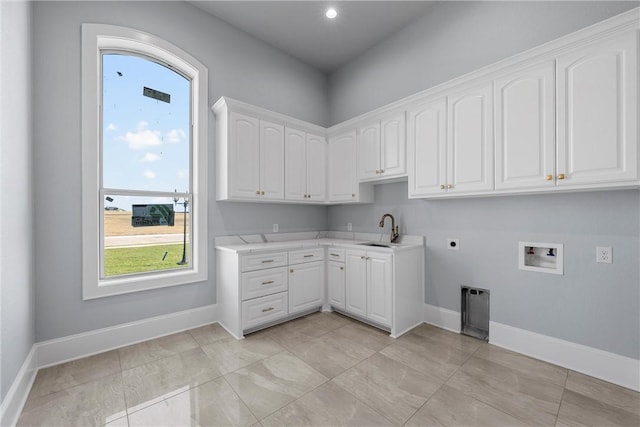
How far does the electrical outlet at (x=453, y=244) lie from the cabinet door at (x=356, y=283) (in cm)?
90

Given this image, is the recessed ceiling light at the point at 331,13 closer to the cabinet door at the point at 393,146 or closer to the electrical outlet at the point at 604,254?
the cabinet door at the point at 393,146

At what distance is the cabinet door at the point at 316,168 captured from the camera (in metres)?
3.56

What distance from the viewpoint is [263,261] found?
281 cm

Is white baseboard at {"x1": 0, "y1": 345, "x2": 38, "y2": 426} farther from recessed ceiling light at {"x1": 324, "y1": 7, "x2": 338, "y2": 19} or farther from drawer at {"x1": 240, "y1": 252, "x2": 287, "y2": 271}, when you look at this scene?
recessed ceiling light at {"x1": 324, "y1": 7, "x2": 338, "y2": 19}

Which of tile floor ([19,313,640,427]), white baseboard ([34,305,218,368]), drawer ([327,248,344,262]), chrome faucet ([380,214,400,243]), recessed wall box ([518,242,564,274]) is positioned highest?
chrome faucet ([380,214,400,243])

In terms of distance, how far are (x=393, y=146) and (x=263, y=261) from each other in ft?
6.35

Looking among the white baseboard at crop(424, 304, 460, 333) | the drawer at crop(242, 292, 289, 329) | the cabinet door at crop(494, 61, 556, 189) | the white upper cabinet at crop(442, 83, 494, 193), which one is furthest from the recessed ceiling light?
the white baseboard at crop(424, 304, 460, 333)

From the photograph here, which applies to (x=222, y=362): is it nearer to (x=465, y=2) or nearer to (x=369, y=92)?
(x=369, y=92)

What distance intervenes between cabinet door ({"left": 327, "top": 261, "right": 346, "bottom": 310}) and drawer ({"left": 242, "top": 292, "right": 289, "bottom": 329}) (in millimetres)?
616

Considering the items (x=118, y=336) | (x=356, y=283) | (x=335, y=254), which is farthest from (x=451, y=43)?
(x=118, y=336)

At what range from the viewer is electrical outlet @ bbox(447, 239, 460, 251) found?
279 centimetres

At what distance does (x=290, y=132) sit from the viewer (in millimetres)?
3355

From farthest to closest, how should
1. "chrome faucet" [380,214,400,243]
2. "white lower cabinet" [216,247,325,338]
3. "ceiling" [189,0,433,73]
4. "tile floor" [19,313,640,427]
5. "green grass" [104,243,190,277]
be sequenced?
"chrome faucet" [380,214,400,243] → "ceiling" [189,0,433,73] → "white lower cabinet" [216,247,325,338] → "green grass" [104,243,190,277] → "tile floor" [19,313,640,427]

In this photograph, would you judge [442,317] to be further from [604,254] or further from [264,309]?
[264,309]
